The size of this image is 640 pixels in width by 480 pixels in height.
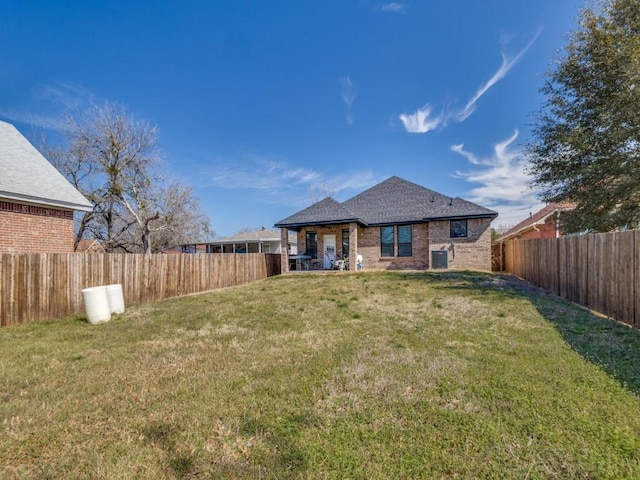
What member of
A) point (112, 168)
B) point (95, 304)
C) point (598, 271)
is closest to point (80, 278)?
point (95, 304)

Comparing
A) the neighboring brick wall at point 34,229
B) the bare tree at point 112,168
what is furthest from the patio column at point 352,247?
the neighboring brick wall at point 34,229

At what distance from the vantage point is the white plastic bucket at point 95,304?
261 inches

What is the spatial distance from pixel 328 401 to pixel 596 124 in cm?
1315

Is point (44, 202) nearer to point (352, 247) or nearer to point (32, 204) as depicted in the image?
point (32, 204)

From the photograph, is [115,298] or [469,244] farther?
[469,244]

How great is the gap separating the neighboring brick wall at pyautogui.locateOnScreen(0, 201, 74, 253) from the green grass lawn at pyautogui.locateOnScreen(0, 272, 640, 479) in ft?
13.1

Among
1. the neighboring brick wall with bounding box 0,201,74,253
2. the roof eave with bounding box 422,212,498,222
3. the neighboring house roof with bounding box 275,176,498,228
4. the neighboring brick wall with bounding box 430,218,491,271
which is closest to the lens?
the neighboring brick wall with bounding box 0,201,74,253

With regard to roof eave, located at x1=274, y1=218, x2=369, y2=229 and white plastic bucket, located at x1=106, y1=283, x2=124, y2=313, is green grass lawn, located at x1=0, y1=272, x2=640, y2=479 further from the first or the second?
roof eave, located at x1=274, y1=218, x2=369, y2=229

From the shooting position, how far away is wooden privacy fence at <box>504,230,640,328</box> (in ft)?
17.1

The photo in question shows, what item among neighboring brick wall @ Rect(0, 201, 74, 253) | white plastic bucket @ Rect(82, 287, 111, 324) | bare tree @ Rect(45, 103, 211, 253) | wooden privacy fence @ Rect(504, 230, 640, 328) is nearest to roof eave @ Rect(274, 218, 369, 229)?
bare tree @ Rect(45, 103, 211, 253)

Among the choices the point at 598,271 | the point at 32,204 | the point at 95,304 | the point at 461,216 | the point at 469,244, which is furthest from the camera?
the point at 469,244

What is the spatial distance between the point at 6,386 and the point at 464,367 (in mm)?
5425

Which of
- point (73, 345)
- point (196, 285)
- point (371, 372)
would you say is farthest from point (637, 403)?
point (196, 285)

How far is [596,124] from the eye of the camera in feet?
33.3
